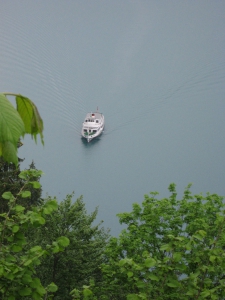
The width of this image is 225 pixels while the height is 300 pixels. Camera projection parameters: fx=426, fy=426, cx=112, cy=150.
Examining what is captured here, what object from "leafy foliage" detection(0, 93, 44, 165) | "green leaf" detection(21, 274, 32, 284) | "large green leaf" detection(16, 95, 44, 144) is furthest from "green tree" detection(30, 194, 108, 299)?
"leafy foliage" detection(0, 93, 44, 165)

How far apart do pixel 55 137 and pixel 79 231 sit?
1185 centimetres

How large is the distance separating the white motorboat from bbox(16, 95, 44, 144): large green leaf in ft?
59.3

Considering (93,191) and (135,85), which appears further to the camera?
(135,85)

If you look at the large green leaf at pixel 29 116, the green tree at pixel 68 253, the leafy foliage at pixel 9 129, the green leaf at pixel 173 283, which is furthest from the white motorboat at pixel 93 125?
the leafy foliage at pixel 9 129

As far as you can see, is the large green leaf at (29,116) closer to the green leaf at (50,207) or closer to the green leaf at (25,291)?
the green leaf at (50,207)

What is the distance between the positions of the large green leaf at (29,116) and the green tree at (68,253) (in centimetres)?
578

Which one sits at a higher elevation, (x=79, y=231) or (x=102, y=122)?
(x=102, y=122)

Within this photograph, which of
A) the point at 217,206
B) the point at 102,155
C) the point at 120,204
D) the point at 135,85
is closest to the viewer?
the point at 217,206

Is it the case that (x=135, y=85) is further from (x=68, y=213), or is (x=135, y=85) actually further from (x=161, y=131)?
(x=68, y=213)

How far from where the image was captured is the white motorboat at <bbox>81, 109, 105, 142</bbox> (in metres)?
19.0

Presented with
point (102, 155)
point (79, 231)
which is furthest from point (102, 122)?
point (79, 231)

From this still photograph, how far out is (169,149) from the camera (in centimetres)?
1812

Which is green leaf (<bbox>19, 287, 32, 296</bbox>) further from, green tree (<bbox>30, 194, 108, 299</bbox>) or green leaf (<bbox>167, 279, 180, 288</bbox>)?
green tree (<bbox>30, 194, 108, 299</bbox>)

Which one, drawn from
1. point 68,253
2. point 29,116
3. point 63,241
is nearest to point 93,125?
point 68,253
